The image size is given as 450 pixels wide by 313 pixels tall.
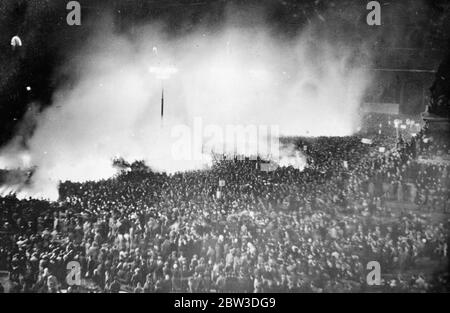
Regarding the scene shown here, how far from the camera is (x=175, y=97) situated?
15516 millimetres

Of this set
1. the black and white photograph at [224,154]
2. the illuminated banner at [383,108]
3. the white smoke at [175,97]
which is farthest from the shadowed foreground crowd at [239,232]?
the illuminated banner at [383,108]

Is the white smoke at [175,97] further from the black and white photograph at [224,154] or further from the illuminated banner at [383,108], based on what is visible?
the illuminated banner at [383,108]

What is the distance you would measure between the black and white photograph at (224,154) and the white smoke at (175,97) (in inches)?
3.0

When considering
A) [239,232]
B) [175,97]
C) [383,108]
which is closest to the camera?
[239,232]

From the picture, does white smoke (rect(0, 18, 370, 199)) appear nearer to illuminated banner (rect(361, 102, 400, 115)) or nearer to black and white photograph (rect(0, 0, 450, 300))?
black and white photograph (rect(0, 0, 450, 300))

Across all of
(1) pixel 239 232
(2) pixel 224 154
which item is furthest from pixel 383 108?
(1) pixel 239 232

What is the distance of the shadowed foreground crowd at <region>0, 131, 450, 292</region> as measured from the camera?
5.90 m

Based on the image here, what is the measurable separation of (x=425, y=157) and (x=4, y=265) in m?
10.6

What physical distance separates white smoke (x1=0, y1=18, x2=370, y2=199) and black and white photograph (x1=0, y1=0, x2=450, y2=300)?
0.25ft

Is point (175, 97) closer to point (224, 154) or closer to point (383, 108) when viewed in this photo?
point (224, 154)

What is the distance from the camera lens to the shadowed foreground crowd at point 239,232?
5.90 meters

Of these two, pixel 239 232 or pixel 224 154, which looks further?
pixel 224 154

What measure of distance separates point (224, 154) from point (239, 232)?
4.73 metres

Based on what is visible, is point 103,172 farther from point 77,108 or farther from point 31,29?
point 31,29
